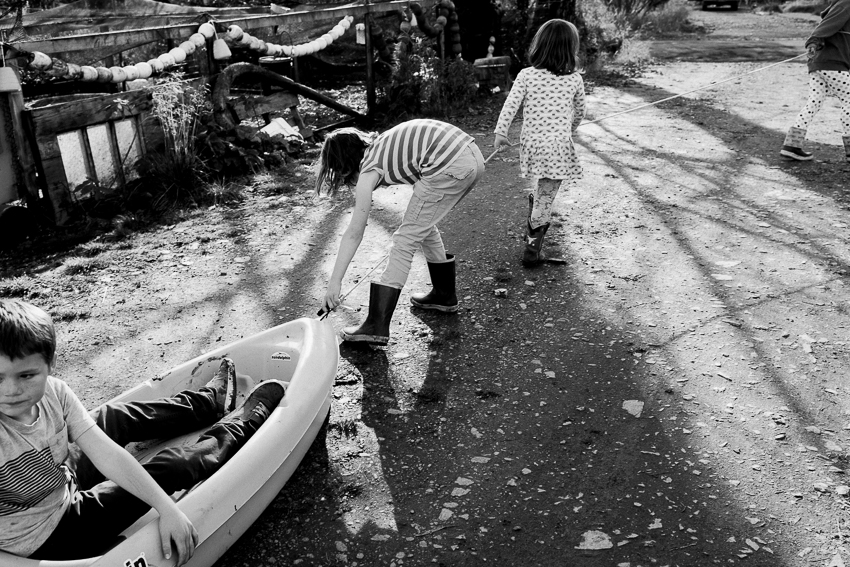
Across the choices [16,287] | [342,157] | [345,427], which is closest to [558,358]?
[345,427]

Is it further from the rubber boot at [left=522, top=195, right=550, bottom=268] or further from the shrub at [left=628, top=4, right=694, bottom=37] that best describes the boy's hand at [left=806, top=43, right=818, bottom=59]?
the shrub at [left=628, top=4, right=694, bottom=37]

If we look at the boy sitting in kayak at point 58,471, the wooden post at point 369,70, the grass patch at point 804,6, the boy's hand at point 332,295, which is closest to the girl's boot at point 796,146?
the wooden post at point 369,70

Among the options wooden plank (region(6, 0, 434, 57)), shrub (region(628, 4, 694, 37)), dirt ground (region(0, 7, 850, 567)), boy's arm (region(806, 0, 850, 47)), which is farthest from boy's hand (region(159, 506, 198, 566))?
shrub (region(628, 4, 694, 37))

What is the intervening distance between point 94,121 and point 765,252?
486cm

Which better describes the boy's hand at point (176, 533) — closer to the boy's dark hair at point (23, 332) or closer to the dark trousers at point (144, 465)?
the dark trousers at point (144, 465)

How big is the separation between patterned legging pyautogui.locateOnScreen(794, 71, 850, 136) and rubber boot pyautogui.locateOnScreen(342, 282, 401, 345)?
4.61 m

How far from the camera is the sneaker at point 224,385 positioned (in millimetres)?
2930

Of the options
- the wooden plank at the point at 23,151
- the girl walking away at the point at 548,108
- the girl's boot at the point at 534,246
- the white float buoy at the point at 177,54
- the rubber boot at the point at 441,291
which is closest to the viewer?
the rubber boot at the point at 441,291

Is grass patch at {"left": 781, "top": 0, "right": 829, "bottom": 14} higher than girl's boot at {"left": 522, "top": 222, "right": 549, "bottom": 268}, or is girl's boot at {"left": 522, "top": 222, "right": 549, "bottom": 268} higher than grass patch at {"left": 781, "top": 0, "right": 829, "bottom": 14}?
girl's boot at {"left": 522, "top": 222, "right": 549, "bottom": 268}

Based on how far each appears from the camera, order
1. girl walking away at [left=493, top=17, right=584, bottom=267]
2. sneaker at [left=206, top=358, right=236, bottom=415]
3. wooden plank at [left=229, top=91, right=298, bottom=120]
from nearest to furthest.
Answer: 1. sneaker at [left=206, top=358, right=236, bottom=415]
2. girl walking away at [left=493, top=17, right=584, bottom=267]
3. wooden plank at [left=229, top=91, right=298, bottom=120]

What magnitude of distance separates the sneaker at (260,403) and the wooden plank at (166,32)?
3909 mm

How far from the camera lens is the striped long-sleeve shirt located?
3443mm

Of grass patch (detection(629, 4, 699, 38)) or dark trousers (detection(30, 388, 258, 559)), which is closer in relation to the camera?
dark trousers (detection(30, 388, 258, 559))

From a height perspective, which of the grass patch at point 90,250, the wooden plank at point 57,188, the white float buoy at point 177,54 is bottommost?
the grass patch at point 90,250
